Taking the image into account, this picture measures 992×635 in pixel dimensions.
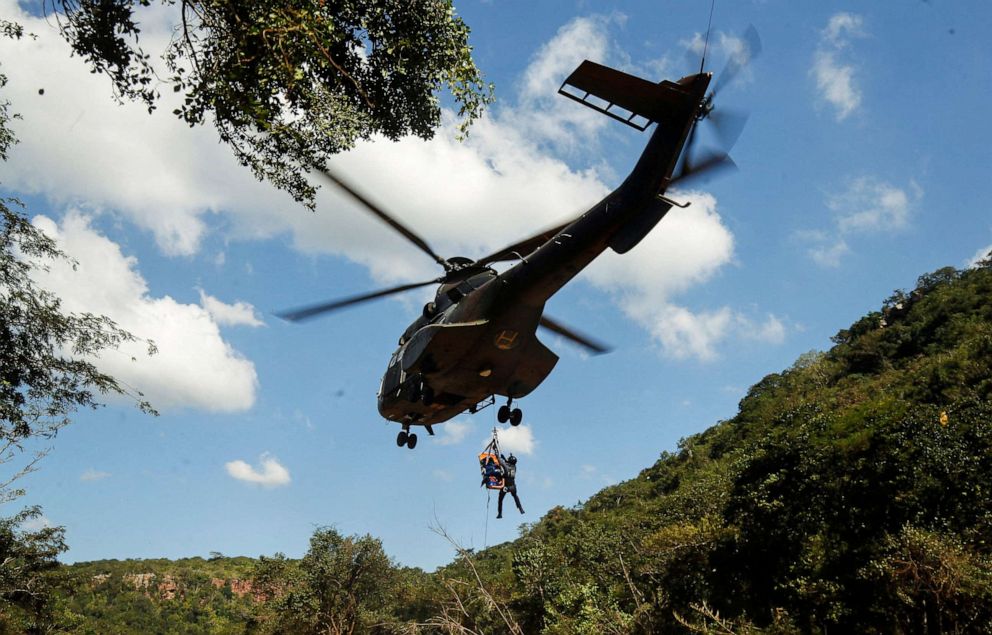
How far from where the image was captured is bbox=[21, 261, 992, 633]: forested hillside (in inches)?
679

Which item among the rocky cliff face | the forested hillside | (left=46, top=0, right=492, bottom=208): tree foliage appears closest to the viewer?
(left=46, top=0, right=492, bottom=208): tree foliage

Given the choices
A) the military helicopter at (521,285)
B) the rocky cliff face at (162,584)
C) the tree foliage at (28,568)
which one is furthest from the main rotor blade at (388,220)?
the rocky cliff face at (162,584)

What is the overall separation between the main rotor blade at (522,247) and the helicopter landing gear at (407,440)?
14.1ft

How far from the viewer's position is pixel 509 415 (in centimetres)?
1355

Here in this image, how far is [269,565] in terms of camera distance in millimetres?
39281

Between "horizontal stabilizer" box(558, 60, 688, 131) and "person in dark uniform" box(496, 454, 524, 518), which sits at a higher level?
"horizontal stabilizer" box(558, 60, 688, 131)

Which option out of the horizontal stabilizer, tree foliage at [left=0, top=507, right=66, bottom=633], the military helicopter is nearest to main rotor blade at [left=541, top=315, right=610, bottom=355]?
the military helicopter

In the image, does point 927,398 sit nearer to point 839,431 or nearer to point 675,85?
point 839,431

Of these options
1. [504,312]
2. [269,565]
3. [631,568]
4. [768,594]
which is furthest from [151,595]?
[504,312]

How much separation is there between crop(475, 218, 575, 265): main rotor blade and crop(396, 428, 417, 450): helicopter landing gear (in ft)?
14.1

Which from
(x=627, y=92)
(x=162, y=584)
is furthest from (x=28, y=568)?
(x=162, y=584)

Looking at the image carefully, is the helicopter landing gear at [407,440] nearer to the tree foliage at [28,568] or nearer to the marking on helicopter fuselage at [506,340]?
the marking on helicopter fuselage at [506,340]

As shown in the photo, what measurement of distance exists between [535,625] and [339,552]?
1240 centimetres

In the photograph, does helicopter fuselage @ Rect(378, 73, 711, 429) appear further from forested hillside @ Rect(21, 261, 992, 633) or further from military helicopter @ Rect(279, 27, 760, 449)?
forested hillside @ Rect(21, 261, 992, 633)
